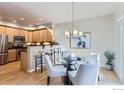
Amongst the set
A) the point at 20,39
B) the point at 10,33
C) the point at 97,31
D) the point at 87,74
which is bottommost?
the point at 87,74

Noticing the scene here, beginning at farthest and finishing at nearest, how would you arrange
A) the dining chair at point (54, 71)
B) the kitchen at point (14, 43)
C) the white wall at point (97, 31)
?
1. the kitchen at point (14, 43)
2. the dining chair at point (54, 71)
3. the white wall at point (97, 31)

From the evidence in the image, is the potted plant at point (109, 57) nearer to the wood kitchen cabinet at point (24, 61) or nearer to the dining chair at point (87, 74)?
the dining chair at point (87, 74)

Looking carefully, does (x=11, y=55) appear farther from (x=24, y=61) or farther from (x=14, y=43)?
(x=24, y=61)

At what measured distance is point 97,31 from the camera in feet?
10.6

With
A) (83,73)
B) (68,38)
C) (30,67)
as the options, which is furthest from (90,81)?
(30,67)

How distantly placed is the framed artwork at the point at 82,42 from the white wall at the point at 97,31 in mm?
61

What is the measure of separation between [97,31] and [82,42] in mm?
367

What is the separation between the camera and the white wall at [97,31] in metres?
3.19

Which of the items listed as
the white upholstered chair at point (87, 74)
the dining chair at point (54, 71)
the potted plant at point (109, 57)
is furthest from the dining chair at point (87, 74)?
the dining chair at point (54, 71)

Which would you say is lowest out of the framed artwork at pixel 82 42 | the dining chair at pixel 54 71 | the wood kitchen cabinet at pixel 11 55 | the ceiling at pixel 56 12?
the dining chair at pixel 54 71

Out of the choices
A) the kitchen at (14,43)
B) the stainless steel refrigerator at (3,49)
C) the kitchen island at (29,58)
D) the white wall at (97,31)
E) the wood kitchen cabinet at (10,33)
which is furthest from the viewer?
the stainless steel refrigerator at (3,49)

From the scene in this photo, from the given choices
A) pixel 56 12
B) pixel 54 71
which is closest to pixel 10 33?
pixel 54 71

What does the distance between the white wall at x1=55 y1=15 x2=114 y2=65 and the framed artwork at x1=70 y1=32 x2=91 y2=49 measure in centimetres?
6
